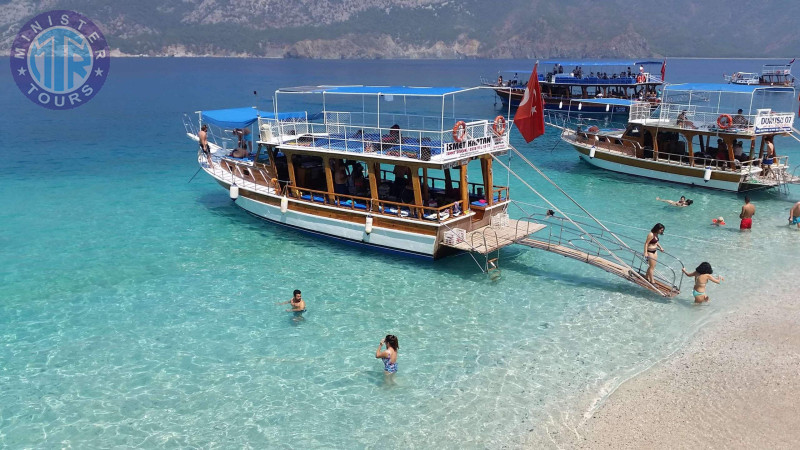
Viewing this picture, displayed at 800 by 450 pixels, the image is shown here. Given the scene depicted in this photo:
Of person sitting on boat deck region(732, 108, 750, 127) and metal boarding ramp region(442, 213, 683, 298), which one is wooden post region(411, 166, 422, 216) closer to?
metal boarding ramp region(442, 213, 683, 298)

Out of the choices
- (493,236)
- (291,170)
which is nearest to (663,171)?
(493,236)

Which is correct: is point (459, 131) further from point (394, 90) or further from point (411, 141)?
point (394, 90)

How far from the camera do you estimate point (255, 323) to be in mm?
15102

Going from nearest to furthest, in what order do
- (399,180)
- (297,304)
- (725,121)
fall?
1. (297,304)
2. (399,180)
3. (725,121)

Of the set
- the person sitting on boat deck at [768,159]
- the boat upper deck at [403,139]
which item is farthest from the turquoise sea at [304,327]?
the boat upper deck at [403,139]

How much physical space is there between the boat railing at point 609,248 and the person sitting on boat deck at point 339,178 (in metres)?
6.40

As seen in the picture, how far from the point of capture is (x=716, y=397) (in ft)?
38.7

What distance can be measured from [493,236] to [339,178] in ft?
20.0

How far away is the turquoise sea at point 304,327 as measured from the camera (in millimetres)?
11320

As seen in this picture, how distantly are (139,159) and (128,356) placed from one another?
27.6 metres

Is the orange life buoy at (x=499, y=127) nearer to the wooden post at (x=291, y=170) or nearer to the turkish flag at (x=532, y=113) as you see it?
the turkish flag at (x=532, y=113)

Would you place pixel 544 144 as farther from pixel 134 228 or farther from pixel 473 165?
pixel 134 228

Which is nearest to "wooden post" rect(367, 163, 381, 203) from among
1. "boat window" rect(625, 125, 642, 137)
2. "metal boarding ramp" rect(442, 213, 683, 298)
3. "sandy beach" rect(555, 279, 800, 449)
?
"metal boarding ramp" rect(442, 213, 683, 298)

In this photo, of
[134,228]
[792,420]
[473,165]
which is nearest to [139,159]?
[134,228]
